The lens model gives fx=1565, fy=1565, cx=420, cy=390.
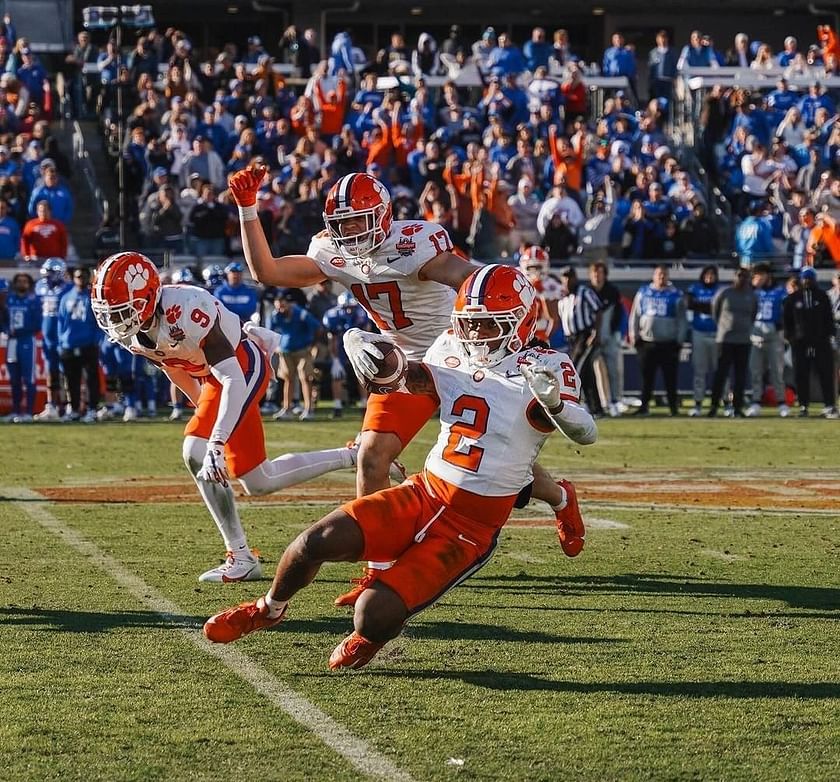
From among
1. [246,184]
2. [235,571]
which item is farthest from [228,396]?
[246,184]

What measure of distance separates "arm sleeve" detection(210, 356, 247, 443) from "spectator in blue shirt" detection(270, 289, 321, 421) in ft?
33.4

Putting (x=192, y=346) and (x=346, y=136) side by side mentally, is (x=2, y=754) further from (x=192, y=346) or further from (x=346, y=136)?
(x=346, y=136)

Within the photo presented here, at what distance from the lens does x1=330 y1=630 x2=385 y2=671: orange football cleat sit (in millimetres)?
4887

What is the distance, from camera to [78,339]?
53.8 ft

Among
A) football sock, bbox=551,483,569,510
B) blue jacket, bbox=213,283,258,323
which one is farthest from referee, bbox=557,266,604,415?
football sock, bbox=551,483,569,510

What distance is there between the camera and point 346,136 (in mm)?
20859

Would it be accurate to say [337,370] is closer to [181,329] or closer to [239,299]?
[239,299]

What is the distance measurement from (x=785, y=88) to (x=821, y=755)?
20705mm

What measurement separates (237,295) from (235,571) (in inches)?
417

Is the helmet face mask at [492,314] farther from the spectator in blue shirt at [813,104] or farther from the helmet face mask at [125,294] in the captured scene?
the spectator in blue shirt at [813,104]

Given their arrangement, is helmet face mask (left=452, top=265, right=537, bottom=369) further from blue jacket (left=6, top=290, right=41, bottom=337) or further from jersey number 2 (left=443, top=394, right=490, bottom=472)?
blue jacket (left=6, top=290, right=41, bottom=337)

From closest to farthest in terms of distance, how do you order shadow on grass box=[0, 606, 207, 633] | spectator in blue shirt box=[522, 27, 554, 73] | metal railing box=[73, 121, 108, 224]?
shadow on grass box=[0, 606, 207, 633]
metal railing box=[73, 121, 108, 224]
spectator in blue shirt box=[522, 27, 554, 73]

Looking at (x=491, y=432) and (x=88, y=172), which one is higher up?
(x=88, y=172)

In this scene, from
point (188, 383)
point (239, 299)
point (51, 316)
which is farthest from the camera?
point (239, 299)
